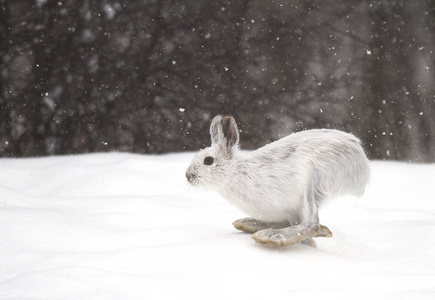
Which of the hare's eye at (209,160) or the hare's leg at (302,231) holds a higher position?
the hare's eye at (209,160)

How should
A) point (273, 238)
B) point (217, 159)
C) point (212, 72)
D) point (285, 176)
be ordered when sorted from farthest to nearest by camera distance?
point (212, 72), point (217, 159), point (285, 176), point (273, 238)

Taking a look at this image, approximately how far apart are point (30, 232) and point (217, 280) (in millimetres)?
1147

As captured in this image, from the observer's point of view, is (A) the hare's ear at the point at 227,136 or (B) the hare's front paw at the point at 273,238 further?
(A) the hare's ear at the point at 227,136

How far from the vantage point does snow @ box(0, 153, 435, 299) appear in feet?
6.64

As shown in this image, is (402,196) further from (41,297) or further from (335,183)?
(41,297)

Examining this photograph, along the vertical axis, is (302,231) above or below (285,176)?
below

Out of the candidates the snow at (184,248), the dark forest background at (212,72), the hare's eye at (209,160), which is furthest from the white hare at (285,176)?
the dark forest background at (212,72)

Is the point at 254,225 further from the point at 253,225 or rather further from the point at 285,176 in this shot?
the point at 285,176

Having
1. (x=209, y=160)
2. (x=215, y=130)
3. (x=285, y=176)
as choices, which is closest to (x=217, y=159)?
(x=209, y=160)

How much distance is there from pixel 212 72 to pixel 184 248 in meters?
3.25

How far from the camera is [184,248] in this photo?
2404 mm

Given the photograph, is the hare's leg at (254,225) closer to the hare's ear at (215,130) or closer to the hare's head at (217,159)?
the hare's head at (217,159)

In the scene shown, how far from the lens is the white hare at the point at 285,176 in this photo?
2.44 meters

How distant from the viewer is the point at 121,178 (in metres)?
4.32
